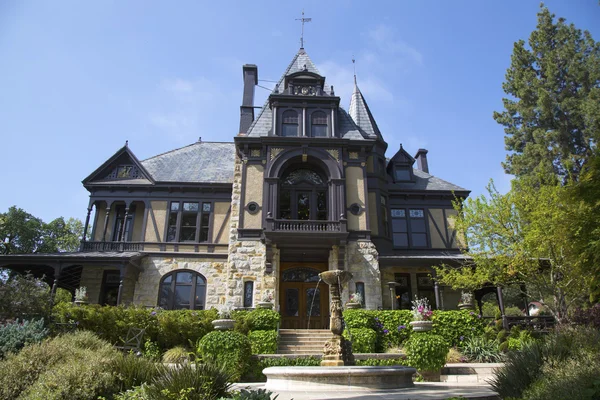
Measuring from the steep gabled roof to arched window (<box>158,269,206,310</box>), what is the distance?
13377 mm

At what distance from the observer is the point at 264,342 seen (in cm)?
1636

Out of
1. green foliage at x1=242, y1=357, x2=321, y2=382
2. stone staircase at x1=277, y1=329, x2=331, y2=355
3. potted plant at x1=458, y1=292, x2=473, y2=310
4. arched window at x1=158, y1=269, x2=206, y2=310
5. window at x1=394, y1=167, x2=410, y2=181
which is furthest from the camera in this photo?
window at x1=394, y1=167, x2=410, y2=181

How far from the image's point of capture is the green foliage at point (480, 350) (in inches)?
637

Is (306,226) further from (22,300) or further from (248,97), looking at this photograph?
(22,300)

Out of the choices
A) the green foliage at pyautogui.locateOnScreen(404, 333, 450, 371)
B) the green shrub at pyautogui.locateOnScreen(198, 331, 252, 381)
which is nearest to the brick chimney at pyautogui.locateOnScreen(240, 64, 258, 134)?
the green shrub at pyautogui.locateOnScreen(198, 331, 252, 381)

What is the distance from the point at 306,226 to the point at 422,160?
44.2 feet

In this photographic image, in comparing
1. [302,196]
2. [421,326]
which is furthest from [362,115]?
[421,326]

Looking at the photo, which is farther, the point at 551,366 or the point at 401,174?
the point at 401,174

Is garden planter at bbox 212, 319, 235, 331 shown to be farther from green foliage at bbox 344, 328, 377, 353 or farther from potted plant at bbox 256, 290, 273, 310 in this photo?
green foliage at bbox 344, 328, 377, 353

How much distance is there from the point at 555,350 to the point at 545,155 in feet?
74.9

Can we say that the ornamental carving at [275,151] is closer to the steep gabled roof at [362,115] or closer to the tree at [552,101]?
the steep gabled roof at [362,115]

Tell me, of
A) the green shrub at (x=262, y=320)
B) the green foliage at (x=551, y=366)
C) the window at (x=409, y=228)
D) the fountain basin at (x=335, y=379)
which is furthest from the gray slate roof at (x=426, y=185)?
the green foliage at (x=551, y=366)

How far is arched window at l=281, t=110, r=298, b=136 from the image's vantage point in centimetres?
2330

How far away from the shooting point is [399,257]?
21.9 metres
